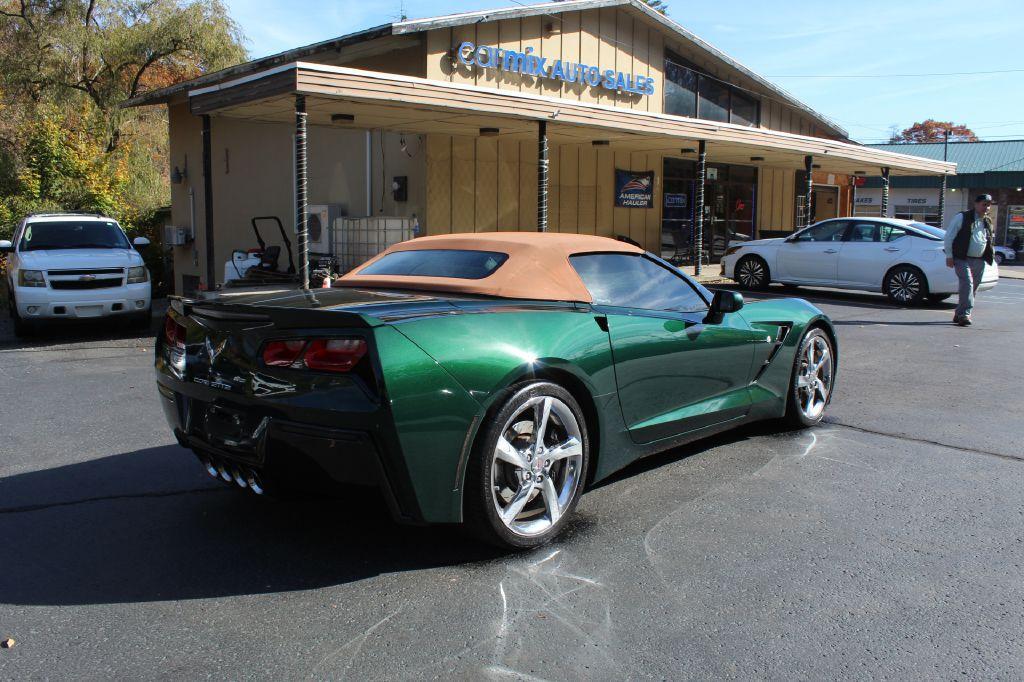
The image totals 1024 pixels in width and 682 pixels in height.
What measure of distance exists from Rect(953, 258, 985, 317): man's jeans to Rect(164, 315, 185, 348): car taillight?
1108cm

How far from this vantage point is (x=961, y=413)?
6.55 m

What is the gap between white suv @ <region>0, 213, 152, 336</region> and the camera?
1077 cm

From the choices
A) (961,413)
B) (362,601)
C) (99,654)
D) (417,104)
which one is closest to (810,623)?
(362,601)

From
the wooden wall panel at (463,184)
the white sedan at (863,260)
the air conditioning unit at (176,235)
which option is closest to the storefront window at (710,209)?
the white sedan at (863,260)

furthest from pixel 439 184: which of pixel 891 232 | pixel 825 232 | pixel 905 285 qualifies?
pixel 905 285

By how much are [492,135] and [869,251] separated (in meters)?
6.96

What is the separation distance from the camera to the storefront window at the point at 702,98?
20044mm

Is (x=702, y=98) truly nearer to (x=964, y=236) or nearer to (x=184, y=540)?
(x=964, y=236)

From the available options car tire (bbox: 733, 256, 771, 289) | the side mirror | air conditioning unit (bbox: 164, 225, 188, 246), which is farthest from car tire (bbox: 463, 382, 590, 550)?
air conditioning unit (bbox: 164, 225, 188, 246)

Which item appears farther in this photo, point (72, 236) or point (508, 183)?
point (508, 183)

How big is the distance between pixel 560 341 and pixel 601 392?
14.4 inches

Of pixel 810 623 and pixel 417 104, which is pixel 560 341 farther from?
pixel 417 104

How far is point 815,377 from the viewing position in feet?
19.6

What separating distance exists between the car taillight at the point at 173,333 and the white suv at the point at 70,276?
7753 millimetres
